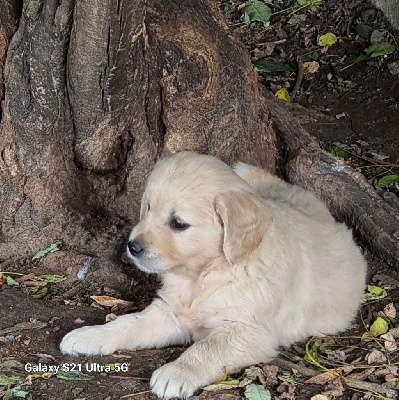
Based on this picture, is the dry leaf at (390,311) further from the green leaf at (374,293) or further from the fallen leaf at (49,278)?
the fallen leaf at (49,278)

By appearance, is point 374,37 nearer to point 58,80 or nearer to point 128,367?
point 58,80

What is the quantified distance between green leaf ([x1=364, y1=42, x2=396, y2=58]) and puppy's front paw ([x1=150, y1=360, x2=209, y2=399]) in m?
5.61

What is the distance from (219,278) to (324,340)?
3.15 feet

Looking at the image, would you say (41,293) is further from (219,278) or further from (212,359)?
(212,359)

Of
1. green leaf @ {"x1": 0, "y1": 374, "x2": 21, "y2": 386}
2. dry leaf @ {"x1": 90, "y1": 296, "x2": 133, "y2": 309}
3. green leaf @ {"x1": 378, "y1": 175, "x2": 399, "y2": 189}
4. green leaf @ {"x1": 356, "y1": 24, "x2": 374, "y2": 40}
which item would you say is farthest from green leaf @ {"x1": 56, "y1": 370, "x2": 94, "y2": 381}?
green leaf @ {"x1": 356, "y1": 24, "x2": 374, "y2": 40}

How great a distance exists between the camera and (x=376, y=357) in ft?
16.7

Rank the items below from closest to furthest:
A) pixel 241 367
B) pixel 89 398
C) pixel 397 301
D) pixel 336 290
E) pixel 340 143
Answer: pixel 89 398 < pixel 241 367 < pixel 336 290 < pixel 397 301 < pixel 340 143

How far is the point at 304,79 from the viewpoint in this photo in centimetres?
934

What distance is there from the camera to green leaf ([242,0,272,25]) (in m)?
10.2

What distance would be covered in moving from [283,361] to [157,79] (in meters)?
2.28

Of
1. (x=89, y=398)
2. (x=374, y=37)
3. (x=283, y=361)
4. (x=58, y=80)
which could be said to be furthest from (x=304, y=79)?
(x=89, y=398)

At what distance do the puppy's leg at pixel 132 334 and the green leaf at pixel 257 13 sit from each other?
18.8 feet

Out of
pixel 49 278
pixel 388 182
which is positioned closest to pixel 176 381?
pixel 49 278

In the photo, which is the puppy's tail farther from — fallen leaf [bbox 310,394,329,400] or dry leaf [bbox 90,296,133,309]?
fallen leaf [bbox 310,394,329,400]
